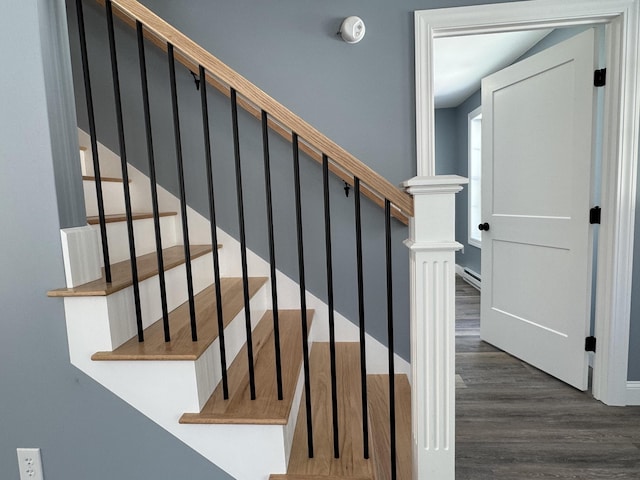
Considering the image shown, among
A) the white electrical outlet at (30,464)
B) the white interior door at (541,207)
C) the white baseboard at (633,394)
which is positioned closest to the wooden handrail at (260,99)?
the white electrical outlet at (30,464)

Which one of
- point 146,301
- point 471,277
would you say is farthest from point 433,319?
point 471,277

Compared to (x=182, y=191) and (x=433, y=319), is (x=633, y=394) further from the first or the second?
(x=182, y=191)

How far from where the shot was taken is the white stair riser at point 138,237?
1.46 metres

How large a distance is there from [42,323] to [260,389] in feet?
2.42

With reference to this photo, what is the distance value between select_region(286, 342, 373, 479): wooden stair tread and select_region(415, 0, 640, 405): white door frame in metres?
1.09

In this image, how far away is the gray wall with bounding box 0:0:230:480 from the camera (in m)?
1.05

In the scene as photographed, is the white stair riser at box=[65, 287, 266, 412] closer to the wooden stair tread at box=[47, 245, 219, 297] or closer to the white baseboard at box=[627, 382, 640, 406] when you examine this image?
the wooden stair tread at box=[47, 245, 219, 297]

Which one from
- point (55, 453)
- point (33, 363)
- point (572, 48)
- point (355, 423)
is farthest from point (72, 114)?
point (572, 48)

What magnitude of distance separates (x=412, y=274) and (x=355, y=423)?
665 mm

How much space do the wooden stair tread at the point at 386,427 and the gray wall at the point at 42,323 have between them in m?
0.56

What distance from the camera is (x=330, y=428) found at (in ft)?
4.25

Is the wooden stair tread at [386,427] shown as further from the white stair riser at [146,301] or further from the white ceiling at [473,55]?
the white ceiling at [473,55]

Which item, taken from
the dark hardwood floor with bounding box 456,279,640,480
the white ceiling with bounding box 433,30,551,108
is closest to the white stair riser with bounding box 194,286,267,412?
the dark hardwood floor with bounding box 456,279,640,480

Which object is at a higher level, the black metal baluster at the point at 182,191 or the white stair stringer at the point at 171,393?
the black metal baluster at the point at 182,191
